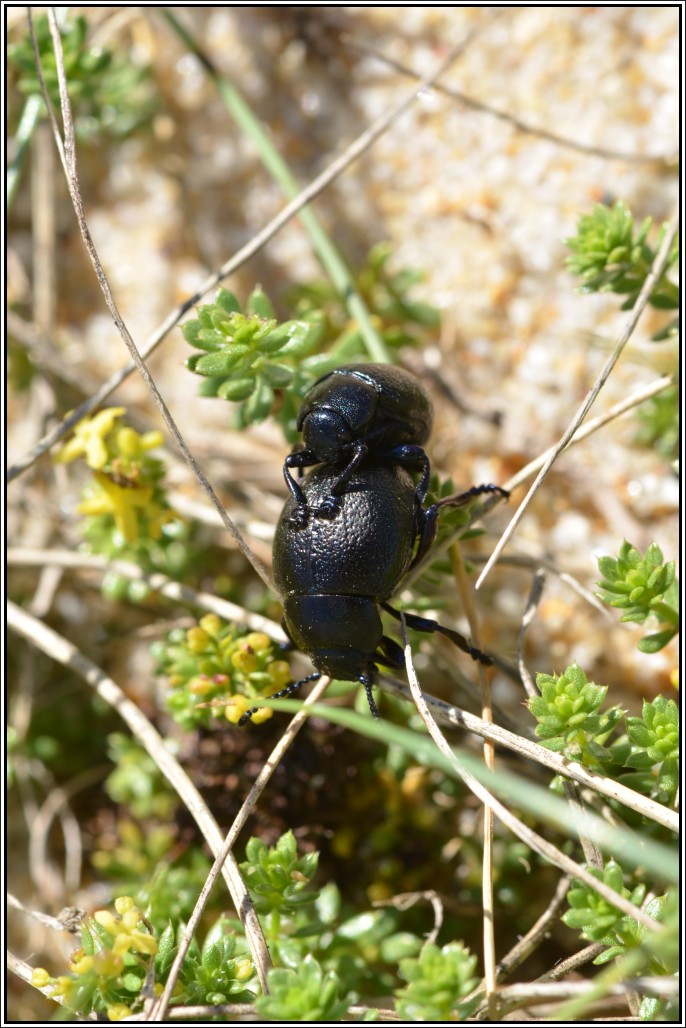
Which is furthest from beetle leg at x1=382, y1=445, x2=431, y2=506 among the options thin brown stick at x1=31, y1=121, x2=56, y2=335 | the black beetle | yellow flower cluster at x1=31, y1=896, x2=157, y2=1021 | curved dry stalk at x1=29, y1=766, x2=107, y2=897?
thin brown stick at x1=31, y1=121, x2=56, y2=335

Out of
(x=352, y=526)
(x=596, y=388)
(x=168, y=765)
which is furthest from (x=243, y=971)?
(x=596, y=388)

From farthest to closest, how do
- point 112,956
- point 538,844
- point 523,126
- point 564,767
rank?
point 523,126 → point 564,767 → point 112,956 → point 538,844

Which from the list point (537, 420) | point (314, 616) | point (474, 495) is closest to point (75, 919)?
point (314, 616)

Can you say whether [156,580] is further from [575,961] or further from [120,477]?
[575,961]

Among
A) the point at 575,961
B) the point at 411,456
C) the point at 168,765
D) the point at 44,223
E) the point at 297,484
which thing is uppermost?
the point at 44,223

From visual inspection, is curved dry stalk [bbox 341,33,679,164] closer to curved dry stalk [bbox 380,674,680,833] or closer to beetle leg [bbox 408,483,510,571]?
beetle leg [bbox 408,483,510,571]

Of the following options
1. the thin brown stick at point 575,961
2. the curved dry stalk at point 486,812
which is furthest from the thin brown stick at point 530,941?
the thin brown stick at point 575,961

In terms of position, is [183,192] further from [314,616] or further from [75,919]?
[75,919]

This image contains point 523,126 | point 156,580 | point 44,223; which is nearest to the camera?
point 156,580

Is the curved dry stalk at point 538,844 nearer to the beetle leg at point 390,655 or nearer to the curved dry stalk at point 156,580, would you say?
the beetle leg at point 390,655
